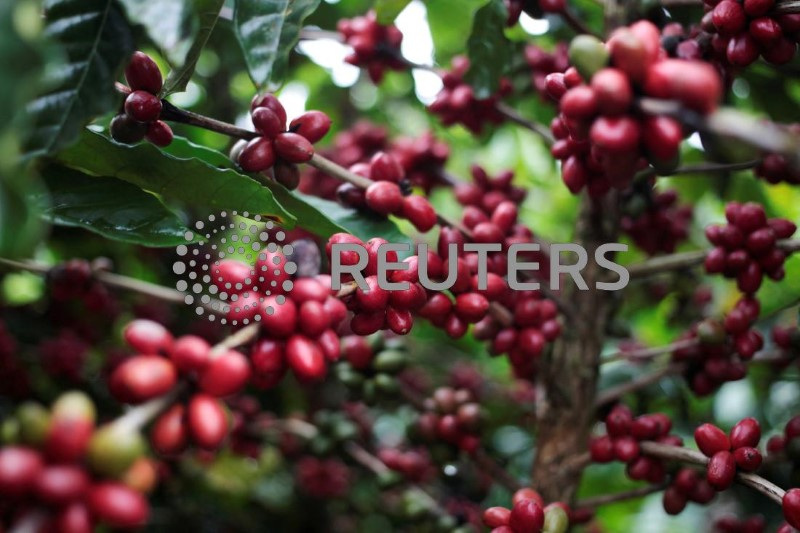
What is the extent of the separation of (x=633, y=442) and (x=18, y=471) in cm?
91

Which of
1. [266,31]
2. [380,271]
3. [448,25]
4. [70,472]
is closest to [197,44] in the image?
[266,31]

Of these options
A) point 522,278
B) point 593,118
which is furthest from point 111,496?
point 522,278

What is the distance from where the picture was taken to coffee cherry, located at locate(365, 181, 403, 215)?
1.04 meters

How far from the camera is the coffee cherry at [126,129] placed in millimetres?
878

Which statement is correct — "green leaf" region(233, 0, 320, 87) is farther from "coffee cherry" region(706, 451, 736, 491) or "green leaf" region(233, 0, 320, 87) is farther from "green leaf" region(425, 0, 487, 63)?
"green leaf" region(425, 0, 487, 63)

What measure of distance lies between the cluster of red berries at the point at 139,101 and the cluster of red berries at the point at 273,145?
0.13m

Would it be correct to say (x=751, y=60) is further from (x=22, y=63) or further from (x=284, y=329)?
(x=22, y=63)

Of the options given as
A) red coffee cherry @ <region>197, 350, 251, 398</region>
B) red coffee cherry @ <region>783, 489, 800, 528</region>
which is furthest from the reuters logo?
red coffee cherry @ <region>783, 489, 800, 528</region>

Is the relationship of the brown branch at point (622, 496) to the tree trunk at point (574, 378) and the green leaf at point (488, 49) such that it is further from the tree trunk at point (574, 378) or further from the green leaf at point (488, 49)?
the green leaf at point (488, 49)

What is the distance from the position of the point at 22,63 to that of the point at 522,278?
0.84 metres

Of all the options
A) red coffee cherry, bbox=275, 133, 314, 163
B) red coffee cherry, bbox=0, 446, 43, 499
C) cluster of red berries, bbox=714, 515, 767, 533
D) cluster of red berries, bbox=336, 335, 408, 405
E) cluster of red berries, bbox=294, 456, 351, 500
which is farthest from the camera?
cluster of red berries, bbox=294, 456, 351, 500

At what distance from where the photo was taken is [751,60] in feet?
3.23

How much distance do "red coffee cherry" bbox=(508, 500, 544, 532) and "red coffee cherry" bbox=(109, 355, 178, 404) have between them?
51 centimetres

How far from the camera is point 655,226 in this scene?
1516 mm
